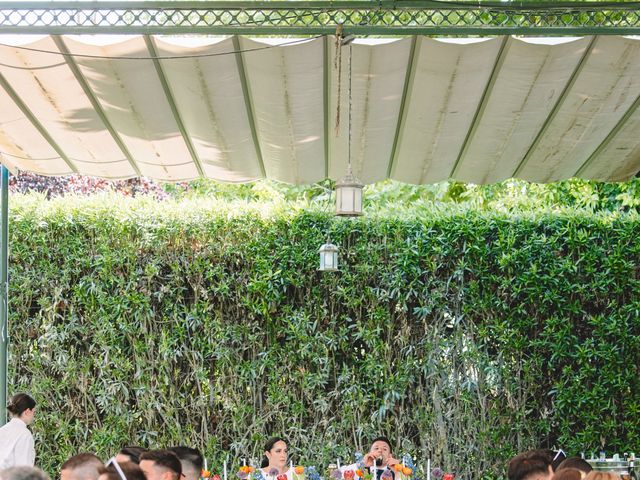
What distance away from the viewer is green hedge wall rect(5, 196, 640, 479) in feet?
24.4

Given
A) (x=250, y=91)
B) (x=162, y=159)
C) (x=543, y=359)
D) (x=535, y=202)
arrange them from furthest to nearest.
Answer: (x=535, y=202)
(x=543, y=359)
(x=162, y=159)
(x=250, y=91)

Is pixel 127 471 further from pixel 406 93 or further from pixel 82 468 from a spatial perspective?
pixel 406 93

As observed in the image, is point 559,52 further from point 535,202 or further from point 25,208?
point 535,202

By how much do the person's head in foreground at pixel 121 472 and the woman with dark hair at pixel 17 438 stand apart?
7.94 ft

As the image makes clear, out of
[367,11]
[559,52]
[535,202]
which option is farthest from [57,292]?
[535,202]

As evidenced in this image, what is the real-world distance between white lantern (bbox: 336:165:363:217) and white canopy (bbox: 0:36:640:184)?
24.9 inches

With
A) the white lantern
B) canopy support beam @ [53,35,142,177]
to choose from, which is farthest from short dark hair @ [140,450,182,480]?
canopy support beam @ [53,35,142,177]

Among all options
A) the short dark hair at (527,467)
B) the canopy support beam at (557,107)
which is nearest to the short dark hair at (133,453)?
the short dark hair at (527,467)

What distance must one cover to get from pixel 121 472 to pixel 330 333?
13.2 ft

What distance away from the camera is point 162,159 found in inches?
253

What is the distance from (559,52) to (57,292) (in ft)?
15.6

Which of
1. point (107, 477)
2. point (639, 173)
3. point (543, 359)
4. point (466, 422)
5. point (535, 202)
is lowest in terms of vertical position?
point (107, 477)

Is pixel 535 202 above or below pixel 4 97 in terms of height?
above

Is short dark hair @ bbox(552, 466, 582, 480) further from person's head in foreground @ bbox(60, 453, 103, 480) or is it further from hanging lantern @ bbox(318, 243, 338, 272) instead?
hanging lantern @ bbox(318, 243, 338, 272)
